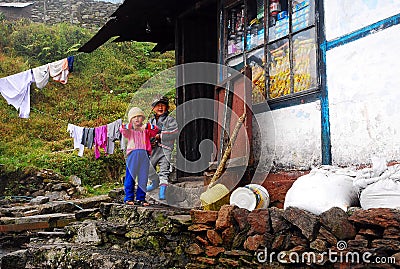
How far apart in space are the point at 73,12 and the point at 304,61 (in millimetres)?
27257

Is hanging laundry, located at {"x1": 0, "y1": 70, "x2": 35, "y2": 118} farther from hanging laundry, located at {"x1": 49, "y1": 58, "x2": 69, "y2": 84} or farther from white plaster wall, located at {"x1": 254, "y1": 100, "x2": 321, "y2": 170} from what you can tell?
white plaster wall, located at {"x1": 254, "y1": 100, "x2": 321, "y2": 170}

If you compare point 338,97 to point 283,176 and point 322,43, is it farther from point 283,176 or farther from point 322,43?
point 283,176

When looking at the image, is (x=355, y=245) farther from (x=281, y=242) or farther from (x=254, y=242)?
(x=254, y=242)

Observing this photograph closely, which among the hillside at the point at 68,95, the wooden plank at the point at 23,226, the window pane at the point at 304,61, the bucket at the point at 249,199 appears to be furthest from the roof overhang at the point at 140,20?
the hillside at the point at 68,95

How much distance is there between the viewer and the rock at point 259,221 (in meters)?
4.12

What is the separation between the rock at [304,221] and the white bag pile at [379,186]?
0.43 metres

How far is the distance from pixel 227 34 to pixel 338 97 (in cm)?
281

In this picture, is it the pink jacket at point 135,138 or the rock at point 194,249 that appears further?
the pink jacket at point 135,138

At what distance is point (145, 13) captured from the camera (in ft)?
28.9

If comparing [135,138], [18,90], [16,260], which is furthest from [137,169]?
[18,90]

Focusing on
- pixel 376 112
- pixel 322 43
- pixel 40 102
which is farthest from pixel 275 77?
pixel 40 102

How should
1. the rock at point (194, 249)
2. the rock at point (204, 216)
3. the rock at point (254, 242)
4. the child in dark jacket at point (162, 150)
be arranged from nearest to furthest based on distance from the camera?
the rock at point (254, 242) < the rock at point (204, 216) < the rock at point (194, 249) < the child in dark jacket at point (162, 150)

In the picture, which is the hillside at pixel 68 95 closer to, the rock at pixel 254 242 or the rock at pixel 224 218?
the rock at pixel 224 218

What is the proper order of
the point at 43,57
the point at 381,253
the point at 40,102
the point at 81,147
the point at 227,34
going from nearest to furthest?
the point at 381,253, the point at 227,34, the point at 81,147, the point at 40,102, the point at 43,57
